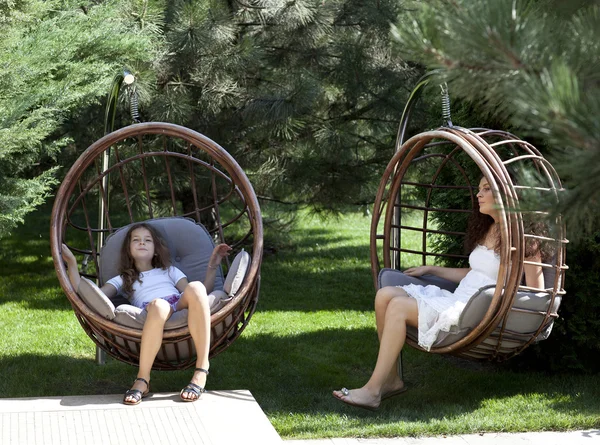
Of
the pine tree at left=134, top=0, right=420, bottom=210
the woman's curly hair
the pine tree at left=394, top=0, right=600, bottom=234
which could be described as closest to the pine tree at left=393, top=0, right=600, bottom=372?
the pine tree at left=394, top=0, right=600, bottom=234

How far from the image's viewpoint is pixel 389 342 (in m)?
3.55

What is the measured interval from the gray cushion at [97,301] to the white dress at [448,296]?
1.31 meters

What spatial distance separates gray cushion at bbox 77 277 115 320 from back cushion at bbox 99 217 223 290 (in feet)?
1.68

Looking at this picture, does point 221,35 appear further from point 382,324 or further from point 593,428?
point 593,428

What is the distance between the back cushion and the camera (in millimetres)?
3986

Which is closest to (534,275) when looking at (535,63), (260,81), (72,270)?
(72,270)

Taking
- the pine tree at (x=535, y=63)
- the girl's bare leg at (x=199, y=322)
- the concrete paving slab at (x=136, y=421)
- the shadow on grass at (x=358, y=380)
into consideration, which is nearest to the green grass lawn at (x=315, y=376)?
the shadow on grass at (x=358, y=380)

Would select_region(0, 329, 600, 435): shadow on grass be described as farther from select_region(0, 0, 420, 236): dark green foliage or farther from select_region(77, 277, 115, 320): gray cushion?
select_region(0, 0, 420, 236): dark green foliage

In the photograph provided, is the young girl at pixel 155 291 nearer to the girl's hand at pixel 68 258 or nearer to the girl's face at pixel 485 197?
the girl's hand at pixel 68 258

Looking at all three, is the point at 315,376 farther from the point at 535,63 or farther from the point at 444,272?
the point at 535,63

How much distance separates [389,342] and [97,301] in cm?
126

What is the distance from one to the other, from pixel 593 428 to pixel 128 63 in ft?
12.0

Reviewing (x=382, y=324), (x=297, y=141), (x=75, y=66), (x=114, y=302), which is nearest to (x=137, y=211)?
(x=297, y=141)

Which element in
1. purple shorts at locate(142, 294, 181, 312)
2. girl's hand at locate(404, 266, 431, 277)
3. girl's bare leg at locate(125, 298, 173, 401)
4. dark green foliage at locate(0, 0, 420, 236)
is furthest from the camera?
dark green foliage at locate(0, 0, 420, 236)
